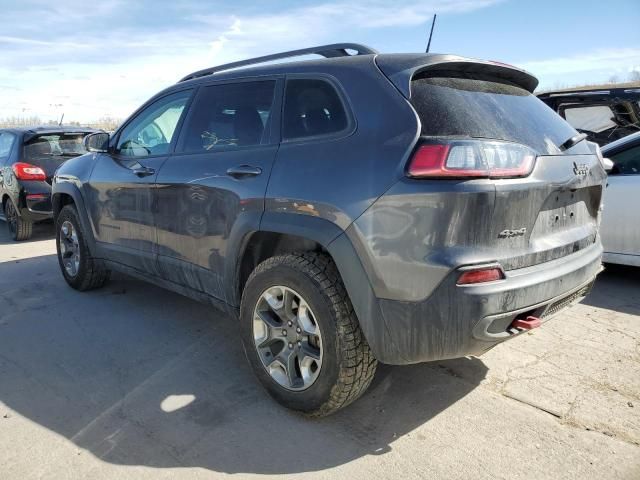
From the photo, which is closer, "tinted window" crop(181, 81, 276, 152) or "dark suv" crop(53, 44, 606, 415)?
"dark suv" crop(53, 44, 606, 415)

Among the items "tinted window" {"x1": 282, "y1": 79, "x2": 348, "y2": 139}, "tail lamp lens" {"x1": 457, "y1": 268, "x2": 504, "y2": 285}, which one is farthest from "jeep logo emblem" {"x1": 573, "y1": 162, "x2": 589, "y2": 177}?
"tinted window" {"x1": 282, "y1": 79, "x2": 348, "y2": 139}

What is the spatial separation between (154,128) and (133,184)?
47 centimetres

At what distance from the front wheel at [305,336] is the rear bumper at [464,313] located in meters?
0.19

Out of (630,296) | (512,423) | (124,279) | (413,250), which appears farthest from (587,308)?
(124,279)

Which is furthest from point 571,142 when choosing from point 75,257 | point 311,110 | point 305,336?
point 75,257

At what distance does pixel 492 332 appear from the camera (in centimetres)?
232

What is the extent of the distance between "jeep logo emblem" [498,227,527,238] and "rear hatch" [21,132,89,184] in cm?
666

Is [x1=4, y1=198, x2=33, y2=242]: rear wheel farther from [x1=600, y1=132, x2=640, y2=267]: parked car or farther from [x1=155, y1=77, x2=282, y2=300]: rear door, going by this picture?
[x1=600, y1=132, x2=640, y2=267]: parked car

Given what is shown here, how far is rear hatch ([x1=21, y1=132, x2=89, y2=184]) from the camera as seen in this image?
24.4 ft

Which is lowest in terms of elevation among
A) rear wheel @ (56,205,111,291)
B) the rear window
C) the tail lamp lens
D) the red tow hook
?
rear wheel @ (56,205,111,291)

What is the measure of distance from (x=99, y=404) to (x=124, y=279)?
263 centimetres

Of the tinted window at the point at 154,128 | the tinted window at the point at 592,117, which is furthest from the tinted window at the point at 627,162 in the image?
the tinted window at the point at 154,128

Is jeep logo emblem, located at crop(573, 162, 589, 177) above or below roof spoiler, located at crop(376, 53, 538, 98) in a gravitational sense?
below

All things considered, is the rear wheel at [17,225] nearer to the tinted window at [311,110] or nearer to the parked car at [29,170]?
the parked car at [29,170]
